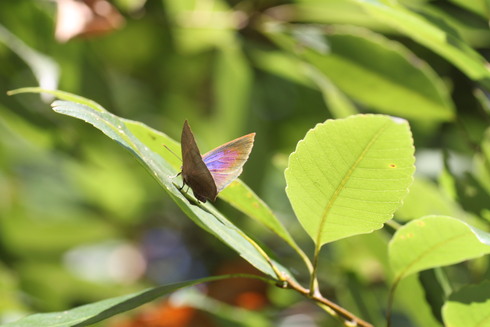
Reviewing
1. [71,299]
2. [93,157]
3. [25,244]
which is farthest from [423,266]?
[25,244]

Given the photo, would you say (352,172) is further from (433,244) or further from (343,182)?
(433,244)

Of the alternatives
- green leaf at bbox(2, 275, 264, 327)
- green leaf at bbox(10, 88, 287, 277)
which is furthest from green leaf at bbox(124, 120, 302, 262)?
green leaf at bbox(2, 275, 264, 327)

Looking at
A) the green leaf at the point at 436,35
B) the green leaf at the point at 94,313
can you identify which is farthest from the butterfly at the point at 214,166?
the green leaf at the point at 436,35

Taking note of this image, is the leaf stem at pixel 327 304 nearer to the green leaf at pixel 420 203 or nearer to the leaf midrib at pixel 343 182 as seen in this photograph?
the leaf midrib at pixel 343 182

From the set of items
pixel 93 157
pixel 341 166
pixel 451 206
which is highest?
pixel 93 157

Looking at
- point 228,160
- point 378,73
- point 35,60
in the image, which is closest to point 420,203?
point 378,73

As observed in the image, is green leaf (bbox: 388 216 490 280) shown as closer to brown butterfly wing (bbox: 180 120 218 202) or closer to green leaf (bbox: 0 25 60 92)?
brown butterfly wing (bbox: 180 120 218 202)

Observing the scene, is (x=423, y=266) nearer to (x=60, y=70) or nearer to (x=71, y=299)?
(x=60, y=70)
